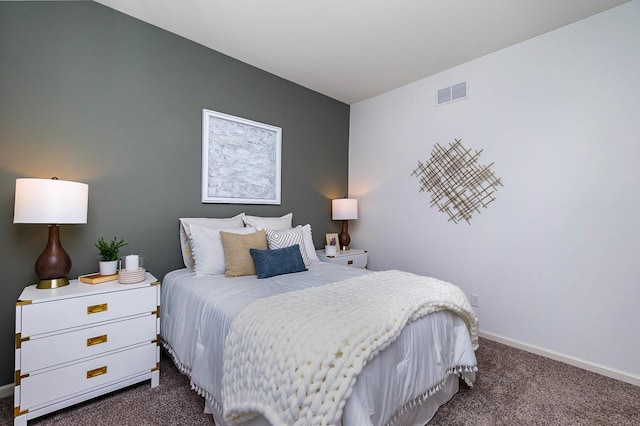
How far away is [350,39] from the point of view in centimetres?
259

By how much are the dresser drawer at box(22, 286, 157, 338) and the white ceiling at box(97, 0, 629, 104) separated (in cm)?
213

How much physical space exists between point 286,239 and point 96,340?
1.46 meters

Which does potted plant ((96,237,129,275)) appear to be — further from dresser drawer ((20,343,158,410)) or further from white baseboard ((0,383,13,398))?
white baseboard ((0,383,13,398))

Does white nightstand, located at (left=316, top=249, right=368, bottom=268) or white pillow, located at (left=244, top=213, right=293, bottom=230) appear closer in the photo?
white pillow, located at (left=244, top=213, right=293, bottom=230)

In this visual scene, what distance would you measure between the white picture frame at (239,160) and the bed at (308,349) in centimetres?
95

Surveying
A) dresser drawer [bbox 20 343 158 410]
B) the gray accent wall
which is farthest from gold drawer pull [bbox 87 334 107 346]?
the gray accent wall

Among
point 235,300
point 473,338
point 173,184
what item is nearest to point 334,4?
point 173,184

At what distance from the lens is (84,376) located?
1714 millimetres

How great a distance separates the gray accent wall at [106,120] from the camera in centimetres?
189

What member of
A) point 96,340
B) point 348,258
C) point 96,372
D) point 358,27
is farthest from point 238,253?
point 358,27

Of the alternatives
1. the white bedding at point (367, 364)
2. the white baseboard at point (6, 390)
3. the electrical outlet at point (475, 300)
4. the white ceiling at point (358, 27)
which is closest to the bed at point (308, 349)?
the white bedding at point (367, 364)

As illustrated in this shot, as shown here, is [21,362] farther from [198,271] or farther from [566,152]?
[566,152]

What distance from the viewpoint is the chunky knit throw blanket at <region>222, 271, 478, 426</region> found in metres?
1.02

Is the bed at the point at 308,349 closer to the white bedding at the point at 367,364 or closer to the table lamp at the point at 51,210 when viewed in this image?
the white bedding at the point at 367,364
